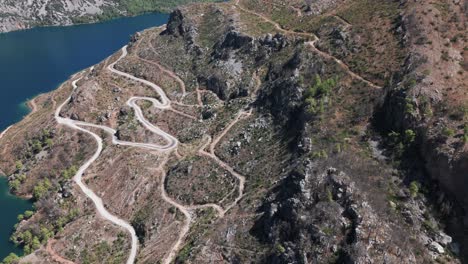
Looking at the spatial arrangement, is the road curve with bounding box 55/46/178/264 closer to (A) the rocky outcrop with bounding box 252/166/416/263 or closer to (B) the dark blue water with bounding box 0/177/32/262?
(B) the dark blue water with bounding box 0/177/32/262

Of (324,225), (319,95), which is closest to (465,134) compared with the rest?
(324,225)

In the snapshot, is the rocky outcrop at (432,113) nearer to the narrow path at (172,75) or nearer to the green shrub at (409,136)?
the green shrub at (409,136)

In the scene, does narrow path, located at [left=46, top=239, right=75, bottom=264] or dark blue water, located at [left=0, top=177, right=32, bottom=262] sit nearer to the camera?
narrow path, located at [left=46, top=239, right=75, bottom=264]

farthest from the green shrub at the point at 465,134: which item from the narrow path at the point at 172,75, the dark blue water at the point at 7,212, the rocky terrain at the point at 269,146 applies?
the dark blue water at the point at 7,212

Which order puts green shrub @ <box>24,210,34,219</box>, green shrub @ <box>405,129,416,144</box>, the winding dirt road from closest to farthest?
1. green shrub @ <box>405,129,416,144</box>
2. the winding dirt road
3. green shrub @ <box>24,210,34,219</box>

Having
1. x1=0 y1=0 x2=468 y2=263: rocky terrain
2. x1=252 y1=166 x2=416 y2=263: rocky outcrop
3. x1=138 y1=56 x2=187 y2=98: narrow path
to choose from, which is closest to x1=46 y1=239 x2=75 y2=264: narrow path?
x1=0 y1=0 x2=468 y2=263: rocky terrain

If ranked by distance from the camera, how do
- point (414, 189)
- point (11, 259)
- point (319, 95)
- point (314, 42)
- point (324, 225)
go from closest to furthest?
point (324, 225) < point (414, 189) < point (11, 259) < point (319, 95) < point (314, 42)

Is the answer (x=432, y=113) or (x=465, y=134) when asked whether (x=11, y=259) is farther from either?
(x=465, y=134)

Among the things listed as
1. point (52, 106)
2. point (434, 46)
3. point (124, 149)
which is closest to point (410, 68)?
point (434, 46)
